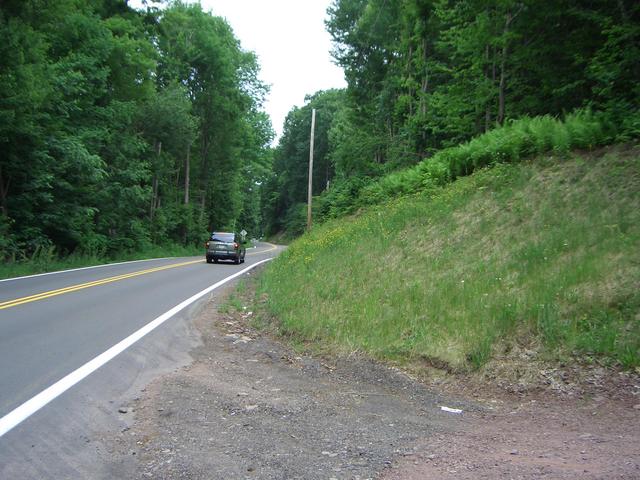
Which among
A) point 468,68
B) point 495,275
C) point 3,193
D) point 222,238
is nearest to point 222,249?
point 222,238

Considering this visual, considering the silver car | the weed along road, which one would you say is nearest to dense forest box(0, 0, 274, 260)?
the silver car

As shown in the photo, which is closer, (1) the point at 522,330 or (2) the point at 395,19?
(1) the point at 522,330

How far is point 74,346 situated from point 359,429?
4917mm

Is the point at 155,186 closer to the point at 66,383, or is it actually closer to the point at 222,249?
the point at 222,249

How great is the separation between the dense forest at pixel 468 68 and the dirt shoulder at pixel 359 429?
8514 mm

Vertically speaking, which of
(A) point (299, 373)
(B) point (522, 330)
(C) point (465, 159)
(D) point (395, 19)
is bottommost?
(A) point (299, 373)

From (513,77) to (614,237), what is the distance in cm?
1132

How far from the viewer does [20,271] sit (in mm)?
15781

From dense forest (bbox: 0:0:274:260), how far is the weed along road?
23.4ft

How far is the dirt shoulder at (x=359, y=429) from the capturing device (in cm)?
360

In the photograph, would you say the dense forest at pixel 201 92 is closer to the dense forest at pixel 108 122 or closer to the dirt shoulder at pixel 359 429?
the dense forest at pixel 108 122

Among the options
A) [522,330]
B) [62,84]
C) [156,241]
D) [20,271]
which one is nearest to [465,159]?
[522,330]

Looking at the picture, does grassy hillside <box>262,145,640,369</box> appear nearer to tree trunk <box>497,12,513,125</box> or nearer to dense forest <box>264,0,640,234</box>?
dense forest <box>264,0,640,234</box>

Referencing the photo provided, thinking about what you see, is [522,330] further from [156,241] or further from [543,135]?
[156,241]
